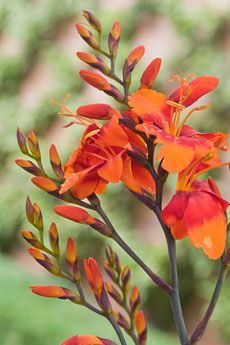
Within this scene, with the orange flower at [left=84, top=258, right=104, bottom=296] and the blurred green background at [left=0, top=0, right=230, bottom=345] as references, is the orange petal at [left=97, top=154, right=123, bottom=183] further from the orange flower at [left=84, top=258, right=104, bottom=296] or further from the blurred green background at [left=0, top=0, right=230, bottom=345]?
the blurred green background at [left=0, top=0, right=230, bottom=345]

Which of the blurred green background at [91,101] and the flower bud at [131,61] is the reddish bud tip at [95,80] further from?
the blurred green background at [91,101]

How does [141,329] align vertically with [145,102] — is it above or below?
below

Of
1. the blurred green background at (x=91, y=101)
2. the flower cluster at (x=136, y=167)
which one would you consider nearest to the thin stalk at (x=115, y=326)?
the flower cluster at (x=136, y=167)

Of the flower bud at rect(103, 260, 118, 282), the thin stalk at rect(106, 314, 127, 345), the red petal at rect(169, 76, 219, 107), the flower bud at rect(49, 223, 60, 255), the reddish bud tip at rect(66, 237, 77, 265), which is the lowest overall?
the thin stalk at rect(106, 314, 127, 345)

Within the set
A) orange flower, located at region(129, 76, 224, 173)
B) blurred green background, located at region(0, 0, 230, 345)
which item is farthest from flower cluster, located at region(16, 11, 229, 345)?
blurred green background, located at region(0, 0, 230, 345)

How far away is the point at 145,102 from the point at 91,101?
2.94 meters

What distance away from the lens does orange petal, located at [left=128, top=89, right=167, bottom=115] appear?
51 centimetres

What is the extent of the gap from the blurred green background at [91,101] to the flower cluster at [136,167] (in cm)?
144

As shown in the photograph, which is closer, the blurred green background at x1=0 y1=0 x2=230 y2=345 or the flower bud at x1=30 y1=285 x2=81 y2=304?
the flower bud at x1=30 y1=285 x2=81 y2=304

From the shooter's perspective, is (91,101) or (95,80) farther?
(91,101)

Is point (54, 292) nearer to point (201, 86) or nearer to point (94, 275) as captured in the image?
point (94, 275)

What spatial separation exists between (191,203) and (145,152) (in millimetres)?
47

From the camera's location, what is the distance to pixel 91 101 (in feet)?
11.3

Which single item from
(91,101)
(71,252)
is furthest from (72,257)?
(91,101)
